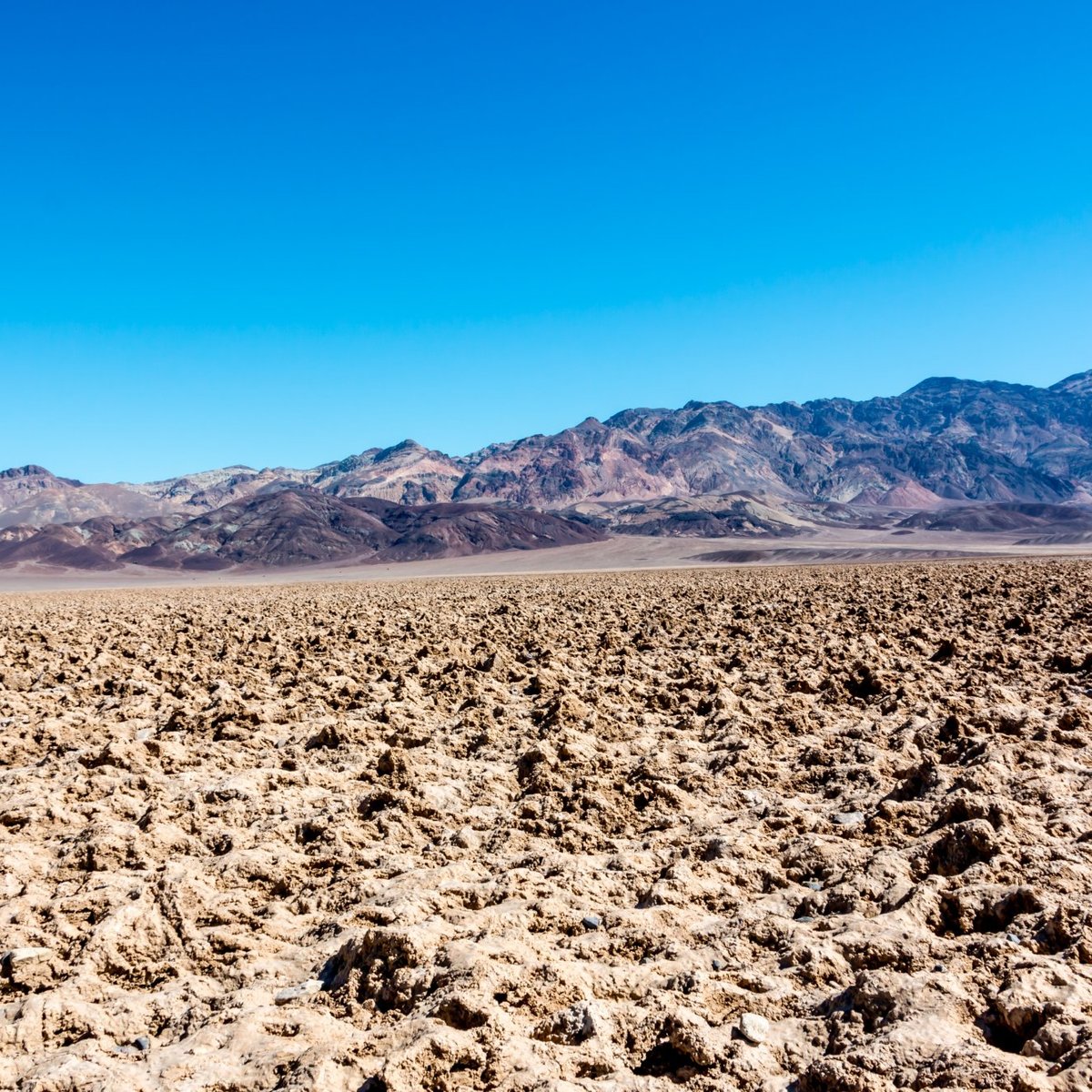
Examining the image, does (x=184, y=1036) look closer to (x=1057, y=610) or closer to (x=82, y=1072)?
(x=82, y=1072)

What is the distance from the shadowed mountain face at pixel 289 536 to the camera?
323ft

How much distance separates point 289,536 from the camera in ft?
333

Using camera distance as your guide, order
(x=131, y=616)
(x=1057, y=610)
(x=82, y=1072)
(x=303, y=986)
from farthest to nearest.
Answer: (x=131, y=616) → (x=1057, y=610) → (x=303, y=986) → (x=82, y=1072)

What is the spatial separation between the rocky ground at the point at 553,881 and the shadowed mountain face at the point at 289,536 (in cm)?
9042

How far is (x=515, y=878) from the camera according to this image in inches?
188

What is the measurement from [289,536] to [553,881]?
101 metres

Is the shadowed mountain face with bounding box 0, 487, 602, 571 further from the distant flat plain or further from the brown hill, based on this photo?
the brown hill

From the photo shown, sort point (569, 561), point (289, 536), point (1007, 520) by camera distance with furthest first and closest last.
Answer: point (1007, 520)
point (289, 536)
point (569, 561)

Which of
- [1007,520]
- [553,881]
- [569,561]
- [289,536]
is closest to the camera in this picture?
[553,881]

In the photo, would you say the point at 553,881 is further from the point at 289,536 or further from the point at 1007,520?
the point at 1007,520

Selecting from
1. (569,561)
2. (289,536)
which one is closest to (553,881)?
(569,561)

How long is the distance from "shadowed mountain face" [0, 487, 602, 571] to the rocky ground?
90419 millimetres

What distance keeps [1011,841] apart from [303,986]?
3.53 meters

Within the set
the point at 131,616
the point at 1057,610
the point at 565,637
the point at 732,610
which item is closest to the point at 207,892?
the point at 565,637
